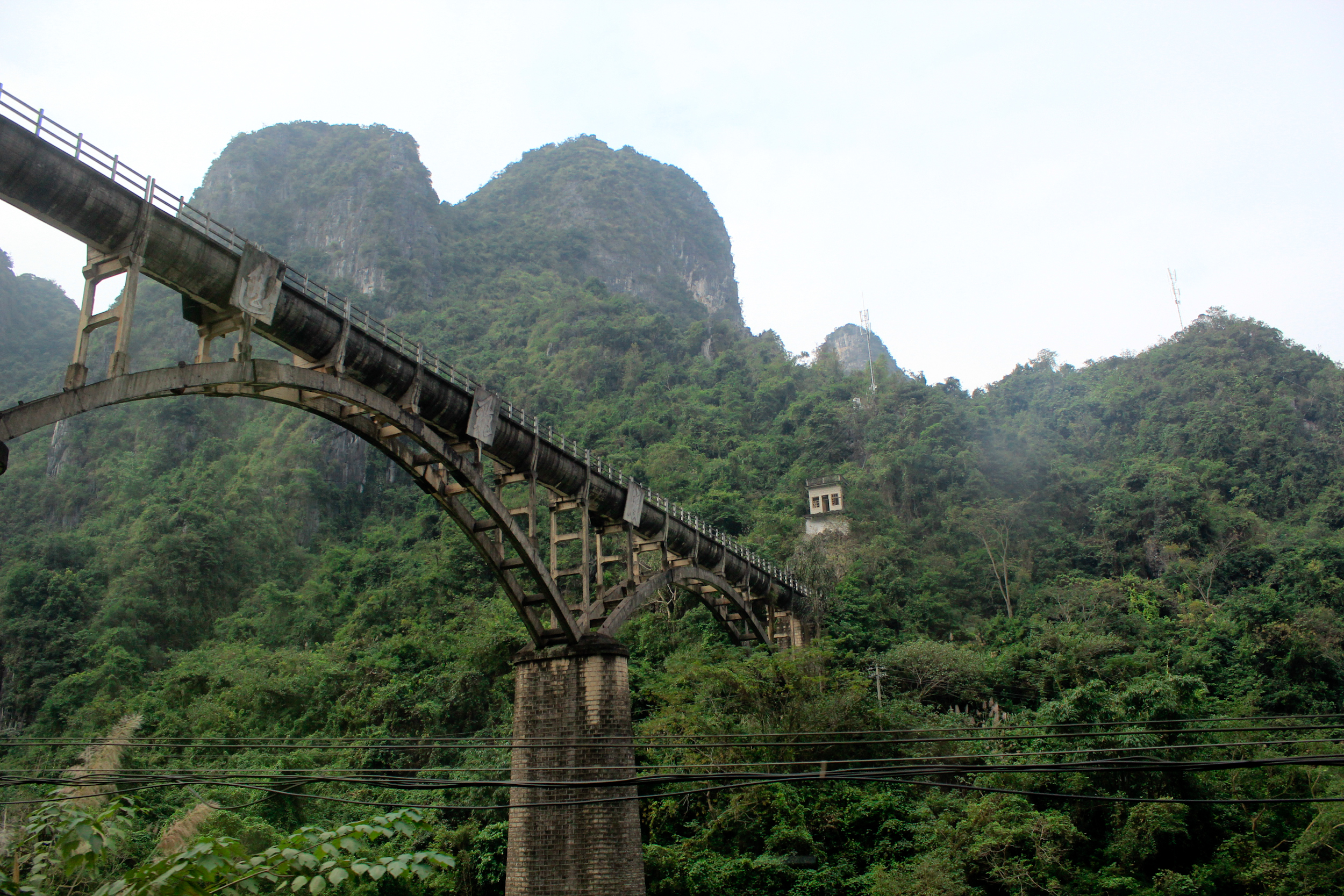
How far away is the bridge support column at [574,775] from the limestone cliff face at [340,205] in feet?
232

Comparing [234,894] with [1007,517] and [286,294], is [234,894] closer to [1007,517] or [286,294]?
[286,294]

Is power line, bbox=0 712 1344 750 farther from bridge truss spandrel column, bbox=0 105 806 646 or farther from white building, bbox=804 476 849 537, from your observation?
white building, bbox=804 476 849 537

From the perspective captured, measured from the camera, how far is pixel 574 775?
2300 centimetres

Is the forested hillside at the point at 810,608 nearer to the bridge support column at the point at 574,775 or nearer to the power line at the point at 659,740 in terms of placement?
the power line at the point at 659,740

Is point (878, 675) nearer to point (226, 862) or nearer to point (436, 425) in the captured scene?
point (436, 425)

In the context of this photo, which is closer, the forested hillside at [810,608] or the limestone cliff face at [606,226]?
the forested hillside at [810,608]

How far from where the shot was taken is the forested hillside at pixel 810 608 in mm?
26250

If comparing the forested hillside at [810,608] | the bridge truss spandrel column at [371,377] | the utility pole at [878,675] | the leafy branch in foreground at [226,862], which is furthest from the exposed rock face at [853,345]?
the leafy branch in foreground at [226,862]

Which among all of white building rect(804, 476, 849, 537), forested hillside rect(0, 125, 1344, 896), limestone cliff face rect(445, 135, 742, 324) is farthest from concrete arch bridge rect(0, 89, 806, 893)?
limestone cliff face rect(445, 135, 742, 324)

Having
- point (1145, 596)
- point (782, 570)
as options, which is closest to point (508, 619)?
point (782, 570)

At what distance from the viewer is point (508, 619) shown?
38.2 m

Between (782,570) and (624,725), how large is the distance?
18877 millimetres

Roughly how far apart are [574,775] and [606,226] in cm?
10701

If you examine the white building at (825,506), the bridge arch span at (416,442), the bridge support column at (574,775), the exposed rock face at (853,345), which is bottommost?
the bridge support column at (574,775)
